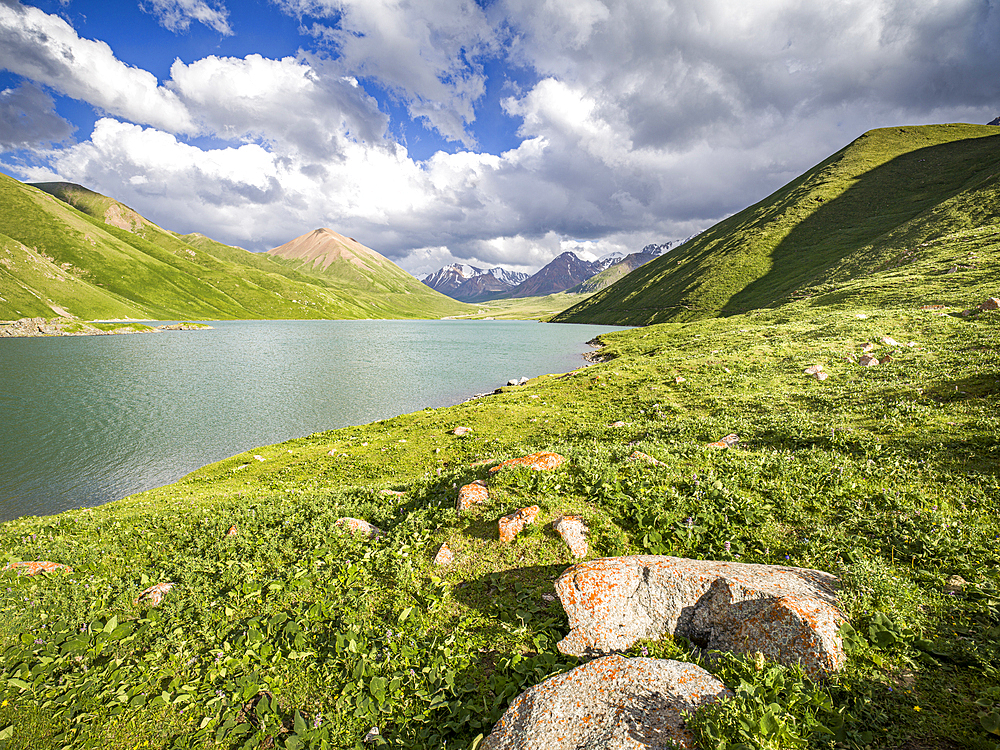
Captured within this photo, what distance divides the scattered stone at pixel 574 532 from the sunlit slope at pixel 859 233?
7111 centimetres

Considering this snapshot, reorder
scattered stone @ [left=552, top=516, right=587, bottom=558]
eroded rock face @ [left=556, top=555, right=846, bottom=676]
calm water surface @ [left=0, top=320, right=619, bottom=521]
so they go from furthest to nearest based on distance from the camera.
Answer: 1. calm water surface @ [left=0, top=320, right=619, bottom=521]
2. scattered stone @ [left=552, top=516, right=587, bottom=558]
3. eroded rock face @ [left=556, top=555, right=846, bottom=676]

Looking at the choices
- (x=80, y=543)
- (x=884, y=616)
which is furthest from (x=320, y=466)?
(x=884, y=616)

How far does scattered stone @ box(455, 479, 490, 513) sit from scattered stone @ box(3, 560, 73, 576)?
11.6 metres

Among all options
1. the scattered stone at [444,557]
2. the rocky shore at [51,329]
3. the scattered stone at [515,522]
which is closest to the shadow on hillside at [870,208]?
the scattered stone at [515,522]

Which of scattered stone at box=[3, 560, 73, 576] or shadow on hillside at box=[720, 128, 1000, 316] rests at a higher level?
shadow on hillside at box=[720, 128, 1000, 316]

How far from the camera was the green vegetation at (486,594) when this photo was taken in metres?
6.09

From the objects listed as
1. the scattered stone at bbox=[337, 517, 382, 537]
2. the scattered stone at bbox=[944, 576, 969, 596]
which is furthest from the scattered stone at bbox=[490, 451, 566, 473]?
the scattered stone at bbox=[944, 576, 969, 596]

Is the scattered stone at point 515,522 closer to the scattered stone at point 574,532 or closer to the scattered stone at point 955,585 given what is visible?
the scattered stone at point 574,532

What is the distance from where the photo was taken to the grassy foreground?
6090 mm

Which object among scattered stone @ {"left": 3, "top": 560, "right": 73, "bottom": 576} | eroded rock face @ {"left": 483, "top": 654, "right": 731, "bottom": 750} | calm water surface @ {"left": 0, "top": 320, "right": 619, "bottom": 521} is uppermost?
eroded rock face @ {"left": 483, "top": 654, "right": 731, "bottom": 750}

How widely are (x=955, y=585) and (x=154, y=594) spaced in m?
18.0

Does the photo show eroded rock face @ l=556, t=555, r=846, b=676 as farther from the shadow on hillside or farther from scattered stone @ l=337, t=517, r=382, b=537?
the shadow on hillside

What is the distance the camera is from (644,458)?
534 inches

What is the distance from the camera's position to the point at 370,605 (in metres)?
9.35
